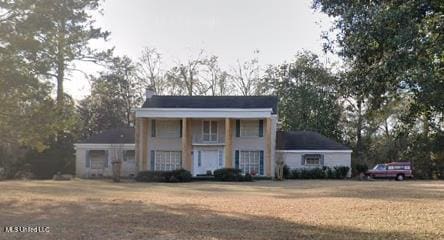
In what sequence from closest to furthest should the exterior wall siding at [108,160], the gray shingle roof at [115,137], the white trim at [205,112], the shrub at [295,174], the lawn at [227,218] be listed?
the lawn at [227,218] → the white trim at [205,112] → the shrub at [295,174] → the exterior wall siding at [108,160] → the gray shingle roof at [115,137]

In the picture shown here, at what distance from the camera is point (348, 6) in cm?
1256

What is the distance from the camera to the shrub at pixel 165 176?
35.2m

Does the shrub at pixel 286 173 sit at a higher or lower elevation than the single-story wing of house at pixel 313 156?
lower

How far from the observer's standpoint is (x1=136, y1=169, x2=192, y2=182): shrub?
116ft

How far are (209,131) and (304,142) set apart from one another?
7551 mm

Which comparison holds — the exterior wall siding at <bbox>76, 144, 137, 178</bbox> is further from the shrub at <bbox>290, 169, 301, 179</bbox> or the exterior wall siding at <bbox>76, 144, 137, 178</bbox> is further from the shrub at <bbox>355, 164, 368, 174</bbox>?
the shrub at <bbox>355, 164, 368, 174</bbox>

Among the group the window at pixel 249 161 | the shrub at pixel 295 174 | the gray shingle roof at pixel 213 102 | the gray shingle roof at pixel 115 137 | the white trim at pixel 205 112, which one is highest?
the gray shingle roof at pixel 213 102

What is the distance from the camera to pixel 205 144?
40906mm

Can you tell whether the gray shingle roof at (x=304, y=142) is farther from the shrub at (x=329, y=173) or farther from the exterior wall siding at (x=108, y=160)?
the exterior wall siding at (x=108, y=160)

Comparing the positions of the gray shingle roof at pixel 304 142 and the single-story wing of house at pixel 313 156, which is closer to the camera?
the single-story wing of house at pixel 313 156

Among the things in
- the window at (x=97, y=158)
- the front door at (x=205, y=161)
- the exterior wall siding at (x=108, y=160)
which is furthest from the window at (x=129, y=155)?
the front door at (x=205, y=161)

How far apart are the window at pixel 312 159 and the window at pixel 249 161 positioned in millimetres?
3982

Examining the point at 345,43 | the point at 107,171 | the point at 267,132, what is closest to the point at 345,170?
the point at 267,132

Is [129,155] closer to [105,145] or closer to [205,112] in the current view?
[105,145]
